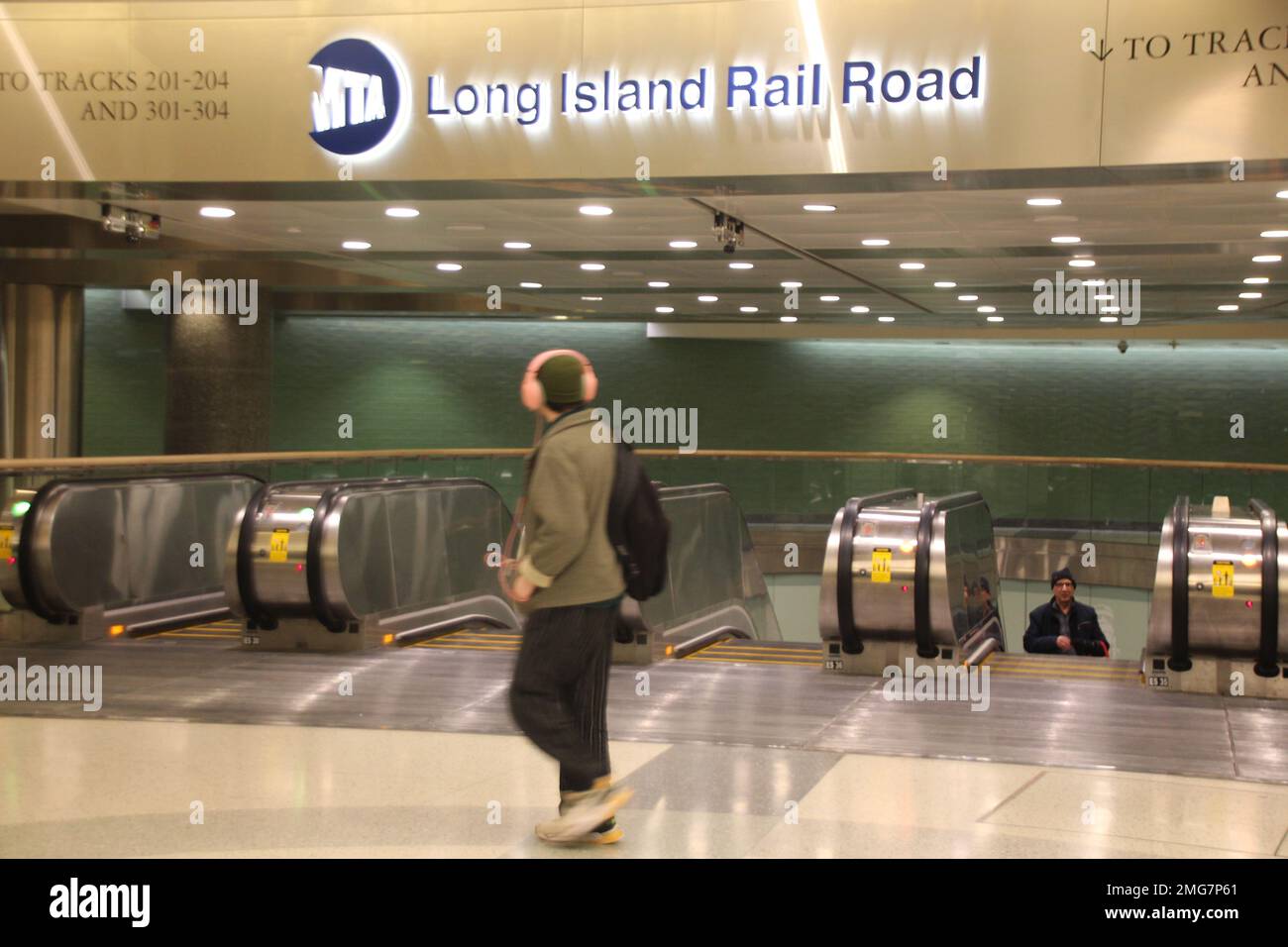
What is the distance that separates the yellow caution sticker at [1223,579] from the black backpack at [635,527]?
Answer: 14.5 feet

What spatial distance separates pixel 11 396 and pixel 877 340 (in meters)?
13.8

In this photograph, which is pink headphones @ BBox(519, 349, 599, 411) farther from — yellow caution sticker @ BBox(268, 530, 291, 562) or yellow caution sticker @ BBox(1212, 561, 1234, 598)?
yellow caution sticker @ BBox(268, 530, 291, 562)

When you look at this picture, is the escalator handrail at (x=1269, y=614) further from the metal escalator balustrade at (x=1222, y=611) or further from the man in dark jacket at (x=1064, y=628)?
the man in dark jacket at (x=1064, y=628)

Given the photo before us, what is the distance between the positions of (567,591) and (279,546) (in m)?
4.97

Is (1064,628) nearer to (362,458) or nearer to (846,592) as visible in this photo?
(846,592)

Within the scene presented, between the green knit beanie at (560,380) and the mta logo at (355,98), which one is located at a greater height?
the mta logo at (355,98)

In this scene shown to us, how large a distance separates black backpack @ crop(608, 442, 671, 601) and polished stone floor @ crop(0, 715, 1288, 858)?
95 cm

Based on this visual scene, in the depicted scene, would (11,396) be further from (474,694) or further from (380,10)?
(474,694)

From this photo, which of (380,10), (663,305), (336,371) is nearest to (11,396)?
(336,371)

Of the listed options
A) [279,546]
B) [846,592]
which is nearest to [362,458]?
[279,546]

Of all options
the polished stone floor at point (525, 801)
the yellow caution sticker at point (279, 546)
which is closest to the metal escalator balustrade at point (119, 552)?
the yellow caution sticker at point (279, 546)

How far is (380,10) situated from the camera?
31.5ft

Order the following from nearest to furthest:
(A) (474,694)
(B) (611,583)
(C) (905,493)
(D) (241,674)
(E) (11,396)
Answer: (B) (611,583), (A) (474,694), (D) (241,674), (C) (905,493), (E) (11,396)

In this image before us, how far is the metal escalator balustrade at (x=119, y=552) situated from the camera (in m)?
9.48
